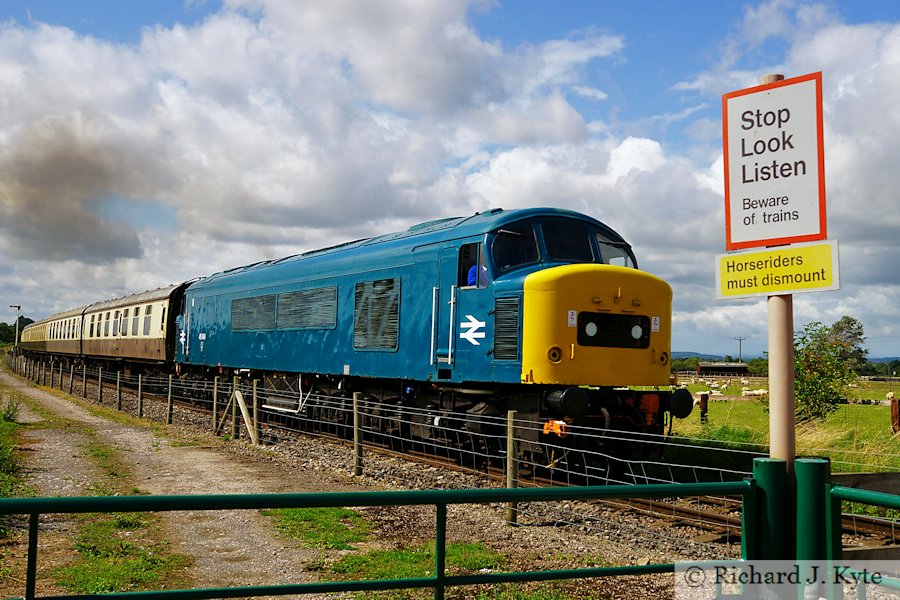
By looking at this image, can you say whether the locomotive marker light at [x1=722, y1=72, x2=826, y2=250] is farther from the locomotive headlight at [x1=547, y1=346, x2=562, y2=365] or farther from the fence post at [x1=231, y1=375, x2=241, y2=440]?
the fence post at [x1=231, y1=375, x2=241, y2=440]

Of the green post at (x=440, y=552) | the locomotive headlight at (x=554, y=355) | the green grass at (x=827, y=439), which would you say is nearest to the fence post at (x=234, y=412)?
the locomotive headlight at (x=554, y=355)

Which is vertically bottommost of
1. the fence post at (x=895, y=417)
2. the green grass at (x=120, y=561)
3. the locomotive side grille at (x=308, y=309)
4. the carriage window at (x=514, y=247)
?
the green grass at (x=120, y=561)

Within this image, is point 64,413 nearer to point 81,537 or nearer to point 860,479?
point 81,537

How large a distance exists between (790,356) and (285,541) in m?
5.74

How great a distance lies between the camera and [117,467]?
12.9 metres

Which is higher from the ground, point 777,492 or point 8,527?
point 777,492

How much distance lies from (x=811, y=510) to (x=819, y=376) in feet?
51.8

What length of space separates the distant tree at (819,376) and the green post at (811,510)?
1520 centimetres

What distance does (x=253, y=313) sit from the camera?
66.0 ft

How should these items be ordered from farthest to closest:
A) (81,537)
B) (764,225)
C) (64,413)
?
Answer: (64,413), (81,537), (764,225)

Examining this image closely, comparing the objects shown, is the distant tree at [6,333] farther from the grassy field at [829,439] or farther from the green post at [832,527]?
the green post at [832,527]

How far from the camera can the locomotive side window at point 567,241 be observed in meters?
12.1

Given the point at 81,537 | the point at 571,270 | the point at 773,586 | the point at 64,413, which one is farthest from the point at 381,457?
the point at 64,413

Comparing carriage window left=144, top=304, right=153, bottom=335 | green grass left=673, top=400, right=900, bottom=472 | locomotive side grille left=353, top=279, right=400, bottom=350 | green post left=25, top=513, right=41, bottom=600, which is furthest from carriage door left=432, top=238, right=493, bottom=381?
carriage window left=144, top=304, right=153, bottom=335
